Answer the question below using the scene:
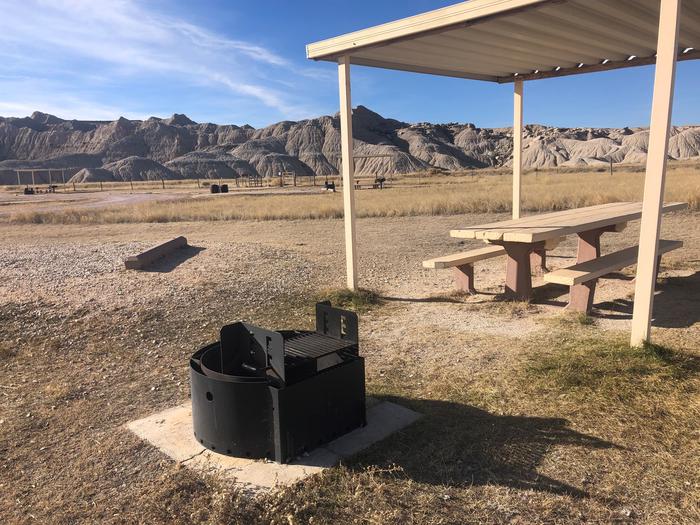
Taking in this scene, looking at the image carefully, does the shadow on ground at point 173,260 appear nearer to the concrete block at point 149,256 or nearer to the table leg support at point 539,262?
the concrete block at point 149,256

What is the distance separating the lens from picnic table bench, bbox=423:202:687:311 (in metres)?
5.41

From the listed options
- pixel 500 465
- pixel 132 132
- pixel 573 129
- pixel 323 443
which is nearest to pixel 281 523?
pixel 323 443

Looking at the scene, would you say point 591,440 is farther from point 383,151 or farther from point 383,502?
Result: point 383,151

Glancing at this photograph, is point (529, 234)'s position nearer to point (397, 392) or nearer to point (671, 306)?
point (671, 306)

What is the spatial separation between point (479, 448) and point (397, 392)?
3.14 ft

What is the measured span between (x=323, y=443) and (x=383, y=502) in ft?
1.98

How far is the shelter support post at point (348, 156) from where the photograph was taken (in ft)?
19.8

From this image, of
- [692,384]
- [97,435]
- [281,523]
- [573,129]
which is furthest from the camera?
[573,129]

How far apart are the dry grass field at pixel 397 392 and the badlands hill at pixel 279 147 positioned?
8941cm

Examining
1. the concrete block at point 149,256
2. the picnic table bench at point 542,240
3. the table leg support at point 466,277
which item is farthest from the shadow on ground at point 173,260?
the table leg support at point 466,277

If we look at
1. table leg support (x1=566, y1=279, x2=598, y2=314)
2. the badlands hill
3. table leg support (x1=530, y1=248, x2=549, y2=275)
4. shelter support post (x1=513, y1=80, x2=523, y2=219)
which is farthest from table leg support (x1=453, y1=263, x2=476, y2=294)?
the badlands hill

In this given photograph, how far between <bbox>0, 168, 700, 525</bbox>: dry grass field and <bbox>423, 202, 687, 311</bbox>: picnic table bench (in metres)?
0.31

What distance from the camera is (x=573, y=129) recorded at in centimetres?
15300

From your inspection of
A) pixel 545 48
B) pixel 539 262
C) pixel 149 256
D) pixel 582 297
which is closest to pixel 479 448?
pixel 582 297
